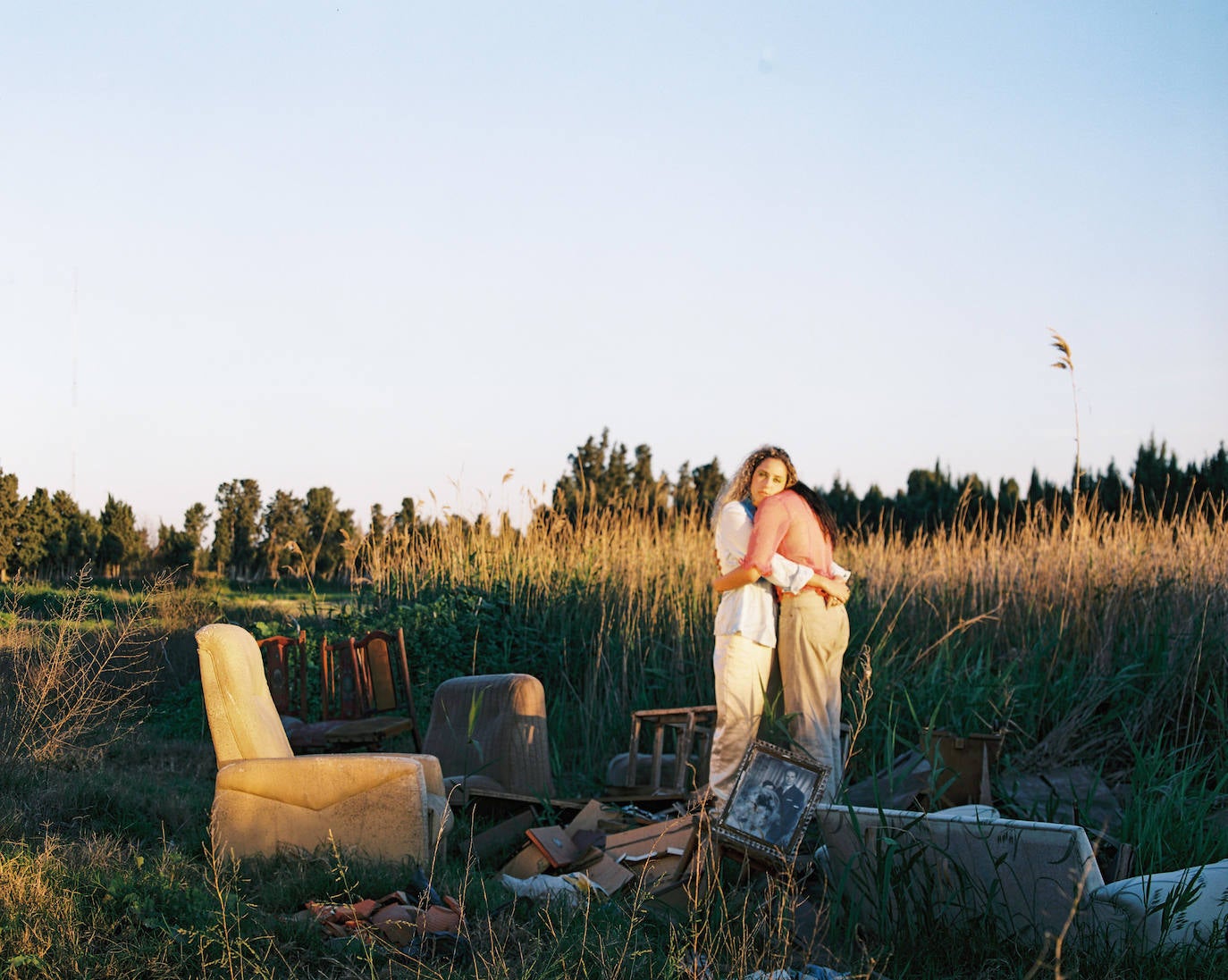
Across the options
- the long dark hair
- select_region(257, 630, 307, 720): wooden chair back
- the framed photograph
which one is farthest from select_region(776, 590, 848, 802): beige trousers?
select_region(257, 630, 307, 720): wooden chair back

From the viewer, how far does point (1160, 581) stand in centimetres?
687

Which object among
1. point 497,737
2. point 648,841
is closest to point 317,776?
point 648,841

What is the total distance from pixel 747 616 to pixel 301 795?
80.3 inches

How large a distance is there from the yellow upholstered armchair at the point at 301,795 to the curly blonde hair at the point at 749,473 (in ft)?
5.97

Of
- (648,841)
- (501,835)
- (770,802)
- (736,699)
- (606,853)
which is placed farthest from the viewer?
(501,835)

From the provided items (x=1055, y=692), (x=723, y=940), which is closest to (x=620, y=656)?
(x=1055, y=692)

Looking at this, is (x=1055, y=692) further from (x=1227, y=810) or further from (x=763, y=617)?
(x=763, y=617)

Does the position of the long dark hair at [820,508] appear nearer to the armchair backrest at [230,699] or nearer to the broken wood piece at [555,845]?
the broken wood piece at [555,845]

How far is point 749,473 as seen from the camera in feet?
16.4

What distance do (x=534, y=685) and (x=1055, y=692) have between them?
2.97m

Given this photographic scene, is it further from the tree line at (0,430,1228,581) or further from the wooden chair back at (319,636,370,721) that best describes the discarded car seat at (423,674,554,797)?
the tree line at (0,430,1228,581)

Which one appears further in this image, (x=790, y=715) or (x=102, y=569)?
(x=102, y=569)

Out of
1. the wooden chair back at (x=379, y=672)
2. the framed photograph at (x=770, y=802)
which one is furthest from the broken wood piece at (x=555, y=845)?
the wooden chair back at (x=379, y=672)

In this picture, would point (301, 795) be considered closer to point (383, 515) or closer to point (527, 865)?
point (527, 865)
